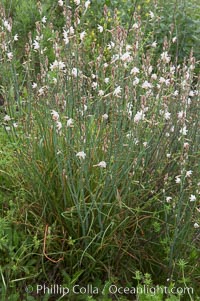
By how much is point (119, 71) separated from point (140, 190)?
63 centimetres

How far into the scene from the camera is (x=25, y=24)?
16.1ft

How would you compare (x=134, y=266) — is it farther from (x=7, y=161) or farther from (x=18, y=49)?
(x=18, y=49)

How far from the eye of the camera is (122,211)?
258cm

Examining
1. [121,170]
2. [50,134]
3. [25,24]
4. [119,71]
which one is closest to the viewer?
[119,71]

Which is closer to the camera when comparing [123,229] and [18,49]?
[123,229]

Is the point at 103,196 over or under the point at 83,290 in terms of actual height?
over

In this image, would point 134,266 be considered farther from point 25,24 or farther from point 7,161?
point 25,24

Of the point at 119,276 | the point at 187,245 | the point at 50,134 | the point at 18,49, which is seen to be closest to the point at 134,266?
the point at 119,276

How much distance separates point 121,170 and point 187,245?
1.71 ft

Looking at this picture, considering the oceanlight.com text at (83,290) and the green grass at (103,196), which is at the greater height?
the green grass at (103,196)

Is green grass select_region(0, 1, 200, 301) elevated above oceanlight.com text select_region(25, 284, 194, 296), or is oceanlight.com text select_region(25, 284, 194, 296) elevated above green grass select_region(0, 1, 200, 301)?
green grass select_region(0, 1, 200, 301)

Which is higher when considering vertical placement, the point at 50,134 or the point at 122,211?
the point at 50,134

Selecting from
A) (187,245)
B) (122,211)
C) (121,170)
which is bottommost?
(187,245)

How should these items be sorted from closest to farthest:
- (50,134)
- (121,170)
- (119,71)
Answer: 1. (119,71)
2. (121,170)
3. (50,134)
